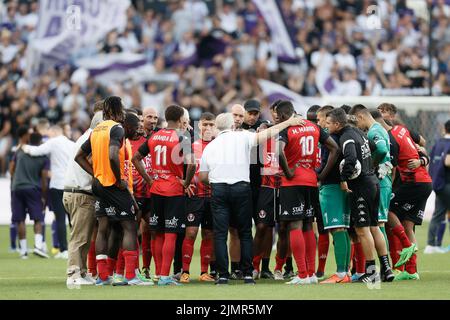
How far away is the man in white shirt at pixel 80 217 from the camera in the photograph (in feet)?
47.3

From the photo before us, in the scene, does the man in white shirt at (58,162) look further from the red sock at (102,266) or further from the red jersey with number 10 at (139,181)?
the red sock at (102,266)

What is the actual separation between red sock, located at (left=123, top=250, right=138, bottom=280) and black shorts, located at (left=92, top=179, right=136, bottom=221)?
443 mm

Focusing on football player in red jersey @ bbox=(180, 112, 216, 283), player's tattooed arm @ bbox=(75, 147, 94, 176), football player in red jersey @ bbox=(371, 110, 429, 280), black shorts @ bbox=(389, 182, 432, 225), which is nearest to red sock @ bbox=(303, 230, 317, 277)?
football player in red jersey @ bbox=(371, 110, 429, 280)

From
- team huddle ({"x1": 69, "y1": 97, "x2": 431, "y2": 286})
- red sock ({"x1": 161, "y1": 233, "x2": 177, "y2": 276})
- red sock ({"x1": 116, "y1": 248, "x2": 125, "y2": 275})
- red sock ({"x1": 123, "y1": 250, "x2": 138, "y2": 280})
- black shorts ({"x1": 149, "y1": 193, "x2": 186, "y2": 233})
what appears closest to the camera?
red sock ({"x1": 123, "y1": 250, "x2": 138, "y2": 280})

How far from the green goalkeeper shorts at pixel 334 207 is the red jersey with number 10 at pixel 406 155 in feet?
4.98

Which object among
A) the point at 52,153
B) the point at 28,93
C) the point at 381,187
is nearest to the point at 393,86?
the point at 28,93

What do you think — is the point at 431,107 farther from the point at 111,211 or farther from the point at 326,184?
the point at 111,211

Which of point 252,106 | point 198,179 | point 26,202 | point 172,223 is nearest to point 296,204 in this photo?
point 198,179

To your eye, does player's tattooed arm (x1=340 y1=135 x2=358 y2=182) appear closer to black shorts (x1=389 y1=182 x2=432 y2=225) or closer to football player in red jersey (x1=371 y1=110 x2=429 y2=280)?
football player in red jersey (x1=371 y1=110 x2=429 y2=280)

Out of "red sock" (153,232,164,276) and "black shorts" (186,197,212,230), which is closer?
"red sock" (153,232,164,276)

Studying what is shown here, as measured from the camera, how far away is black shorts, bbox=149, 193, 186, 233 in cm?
1431

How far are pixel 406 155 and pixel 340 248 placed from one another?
204 centimetres

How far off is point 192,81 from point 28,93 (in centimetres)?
456

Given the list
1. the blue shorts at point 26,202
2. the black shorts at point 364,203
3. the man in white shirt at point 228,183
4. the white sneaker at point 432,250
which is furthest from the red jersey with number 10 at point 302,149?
the blue shorts at point 26,202
